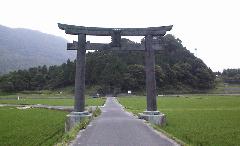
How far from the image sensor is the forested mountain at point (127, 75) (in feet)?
355

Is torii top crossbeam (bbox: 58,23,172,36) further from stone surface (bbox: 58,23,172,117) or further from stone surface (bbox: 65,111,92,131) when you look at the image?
stone surface (bbox: 65,111,92,131)

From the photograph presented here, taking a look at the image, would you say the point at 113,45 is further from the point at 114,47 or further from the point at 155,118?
the point at 155,118

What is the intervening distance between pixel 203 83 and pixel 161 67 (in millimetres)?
14860

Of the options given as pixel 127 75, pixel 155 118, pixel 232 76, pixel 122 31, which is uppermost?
pixel 232 76

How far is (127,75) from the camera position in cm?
10750

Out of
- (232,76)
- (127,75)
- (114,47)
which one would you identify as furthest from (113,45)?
(232,76)

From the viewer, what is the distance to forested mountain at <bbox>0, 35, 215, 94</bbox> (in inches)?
4254

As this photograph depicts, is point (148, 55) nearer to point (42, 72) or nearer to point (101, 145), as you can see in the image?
point (101, 145)

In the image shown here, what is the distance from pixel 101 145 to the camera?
40.1 ft

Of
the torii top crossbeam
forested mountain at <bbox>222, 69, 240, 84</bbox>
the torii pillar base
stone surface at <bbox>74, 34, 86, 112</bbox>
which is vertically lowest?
the torii pillar base

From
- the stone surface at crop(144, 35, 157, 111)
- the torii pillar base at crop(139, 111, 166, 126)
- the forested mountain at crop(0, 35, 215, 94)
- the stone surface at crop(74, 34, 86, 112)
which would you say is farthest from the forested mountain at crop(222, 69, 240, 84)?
the stone surface at crop(74, 34, 86, 112)

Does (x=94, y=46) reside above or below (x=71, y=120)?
above

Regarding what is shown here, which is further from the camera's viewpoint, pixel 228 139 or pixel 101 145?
pixel 228 139

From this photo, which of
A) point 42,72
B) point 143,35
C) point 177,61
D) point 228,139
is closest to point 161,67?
point 177,61
